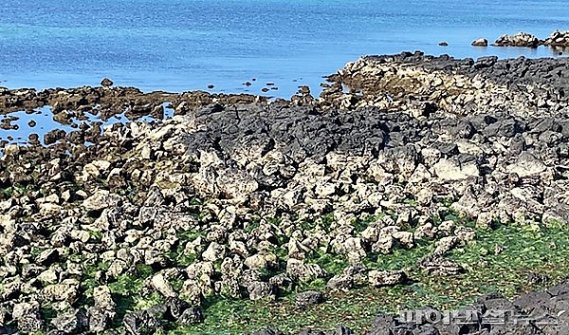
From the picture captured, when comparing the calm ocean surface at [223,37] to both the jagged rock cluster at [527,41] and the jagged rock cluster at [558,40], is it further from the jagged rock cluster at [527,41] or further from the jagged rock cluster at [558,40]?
the jagged rock cluster at [558,40]

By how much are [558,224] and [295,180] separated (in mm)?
6095

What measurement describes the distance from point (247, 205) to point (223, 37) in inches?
1984

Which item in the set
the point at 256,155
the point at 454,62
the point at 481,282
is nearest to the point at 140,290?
the point at 481,282

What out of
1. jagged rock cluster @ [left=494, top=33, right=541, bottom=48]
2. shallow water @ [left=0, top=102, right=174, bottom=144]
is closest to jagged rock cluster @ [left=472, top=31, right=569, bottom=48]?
jagged rock cluster @ [left=494, top=33, right=541, bottom=48]

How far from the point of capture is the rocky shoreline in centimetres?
1586

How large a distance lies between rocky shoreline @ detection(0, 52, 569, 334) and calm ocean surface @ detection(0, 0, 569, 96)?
52.0ft

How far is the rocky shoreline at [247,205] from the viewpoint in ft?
52.0

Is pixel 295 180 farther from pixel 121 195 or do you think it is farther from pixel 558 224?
pixel 558 224

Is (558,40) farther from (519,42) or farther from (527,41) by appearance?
(519,42)

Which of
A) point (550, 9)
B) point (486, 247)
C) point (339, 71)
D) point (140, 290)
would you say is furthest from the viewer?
point (550, 9)

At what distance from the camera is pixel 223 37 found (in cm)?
6969

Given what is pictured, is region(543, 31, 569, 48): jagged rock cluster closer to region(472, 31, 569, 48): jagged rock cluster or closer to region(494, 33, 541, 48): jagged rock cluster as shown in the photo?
region(472, 31, 569, 48): jagged rock cluster

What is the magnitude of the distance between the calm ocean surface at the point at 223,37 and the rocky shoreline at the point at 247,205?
52.0 feet

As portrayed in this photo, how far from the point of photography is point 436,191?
21.0 m
